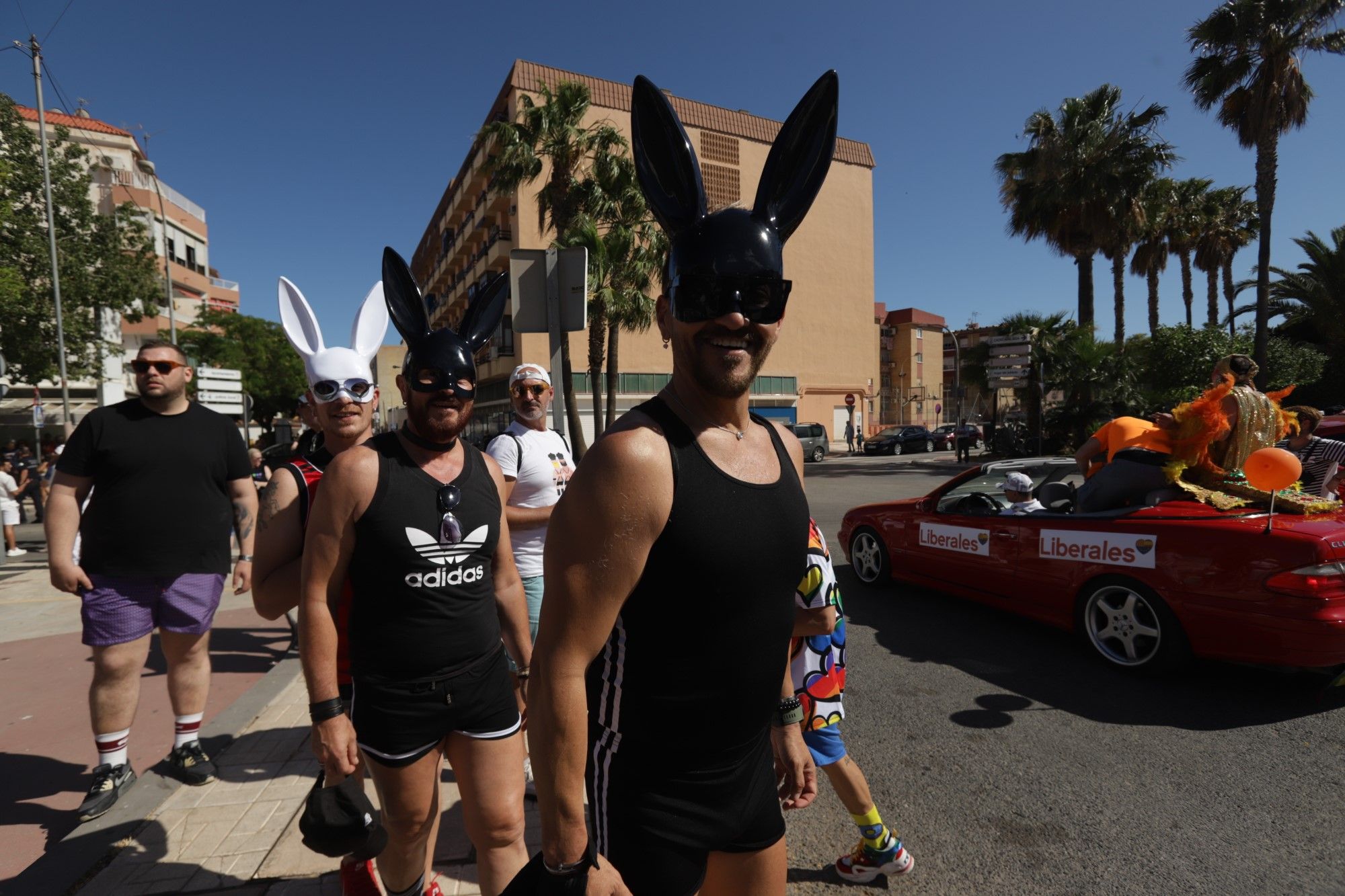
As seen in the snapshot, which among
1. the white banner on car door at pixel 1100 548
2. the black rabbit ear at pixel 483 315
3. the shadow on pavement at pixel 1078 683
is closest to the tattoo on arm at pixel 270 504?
the black rabbit ear at pixel 483 315

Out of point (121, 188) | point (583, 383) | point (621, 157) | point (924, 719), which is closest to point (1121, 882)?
point (924, 719)

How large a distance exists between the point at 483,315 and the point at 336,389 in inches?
23.6

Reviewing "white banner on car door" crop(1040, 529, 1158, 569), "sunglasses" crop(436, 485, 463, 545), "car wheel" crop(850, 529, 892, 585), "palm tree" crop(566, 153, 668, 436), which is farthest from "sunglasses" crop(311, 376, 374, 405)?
"palm tree" crop(566, 153, 668, 436)

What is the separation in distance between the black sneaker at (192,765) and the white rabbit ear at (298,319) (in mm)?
2091

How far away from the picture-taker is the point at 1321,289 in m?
26.0

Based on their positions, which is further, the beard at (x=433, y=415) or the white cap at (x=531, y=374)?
the white cap at (x=531, y=374)

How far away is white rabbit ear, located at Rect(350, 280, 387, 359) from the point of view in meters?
2.73

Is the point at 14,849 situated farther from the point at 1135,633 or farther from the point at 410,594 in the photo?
the point at 1135,633

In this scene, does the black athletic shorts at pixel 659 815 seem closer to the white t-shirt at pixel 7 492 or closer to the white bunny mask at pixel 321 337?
the white bunny mask at pixel 321 337

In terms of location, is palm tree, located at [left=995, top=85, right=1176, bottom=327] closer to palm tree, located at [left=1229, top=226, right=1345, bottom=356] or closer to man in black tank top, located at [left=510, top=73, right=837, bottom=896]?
palm tree, located at [left=1229, top=226, right=1345, bottom=356]

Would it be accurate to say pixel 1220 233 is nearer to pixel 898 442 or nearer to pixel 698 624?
pixel 898 442

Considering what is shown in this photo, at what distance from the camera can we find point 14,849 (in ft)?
9.18

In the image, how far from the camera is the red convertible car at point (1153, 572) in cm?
369

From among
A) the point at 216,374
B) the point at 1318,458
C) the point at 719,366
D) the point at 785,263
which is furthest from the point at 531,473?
Answer: the point at 785,263
